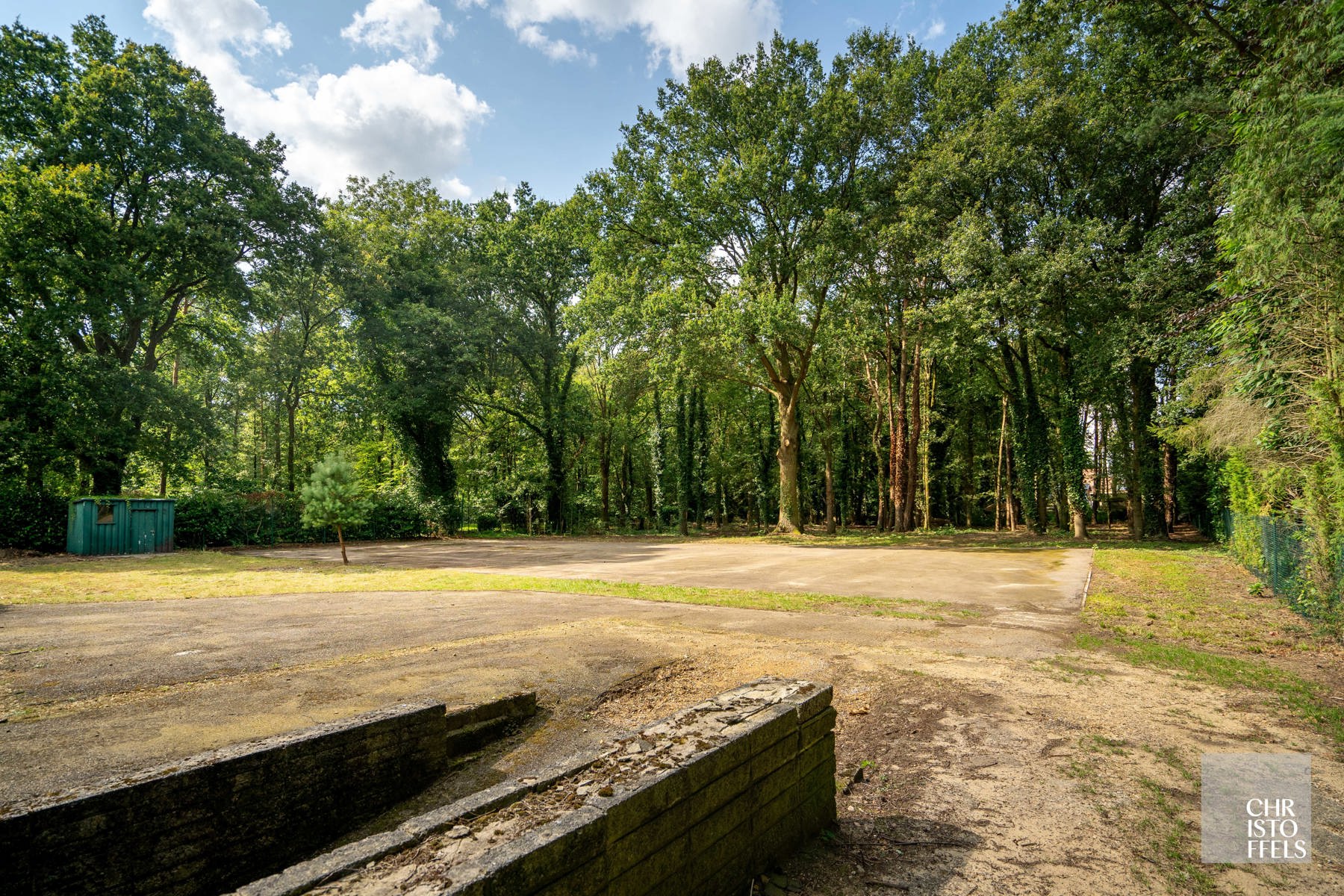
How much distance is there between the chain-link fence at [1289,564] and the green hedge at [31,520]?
96.6 ft

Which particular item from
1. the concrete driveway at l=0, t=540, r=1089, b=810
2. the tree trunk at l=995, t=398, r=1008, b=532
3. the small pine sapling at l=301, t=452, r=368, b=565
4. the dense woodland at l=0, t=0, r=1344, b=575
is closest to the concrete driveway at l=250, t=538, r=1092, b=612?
the concrete driveway at l=0, t=540, r=1089, b=810

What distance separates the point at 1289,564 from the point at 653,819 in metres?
11.7

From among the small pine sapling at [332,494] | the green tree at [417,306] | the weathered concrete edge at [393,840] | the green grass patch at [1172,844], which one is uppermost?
the green tree at [417,306]

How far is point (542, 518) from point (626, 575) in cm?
2293

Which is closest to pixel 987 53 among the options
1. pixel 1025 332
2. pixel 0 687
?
pixel 1025 332

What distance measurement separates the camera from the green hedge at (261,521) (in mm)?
22078

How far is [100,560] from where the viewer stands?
16875mm

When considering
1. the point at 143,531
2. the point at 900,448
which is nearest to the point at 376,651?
the point at 143,531

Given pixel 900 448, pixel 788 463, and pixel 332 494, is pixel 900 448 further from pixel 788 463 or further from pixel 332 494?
pixel 332 494

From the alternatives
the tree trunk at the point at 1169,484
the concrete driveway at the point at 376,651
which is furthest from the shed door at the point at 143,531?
the tree trunk at the point at 1169,484

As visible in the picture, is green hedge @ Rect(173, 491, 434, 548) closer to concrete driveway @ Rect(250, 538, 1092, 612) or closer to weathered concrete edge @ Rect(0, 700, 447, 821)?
concrete driveway @ Rect(250, 538, 1092, 612)

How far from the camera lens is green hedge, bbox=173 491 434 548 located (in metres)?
22.1

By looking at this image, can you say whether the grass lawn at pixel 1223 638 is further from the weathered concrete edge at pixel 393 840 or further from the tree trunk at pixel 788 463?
the tree trunk at pixel 788 463

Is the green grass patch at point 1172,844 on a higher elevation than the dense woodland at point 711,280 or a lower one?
lower
